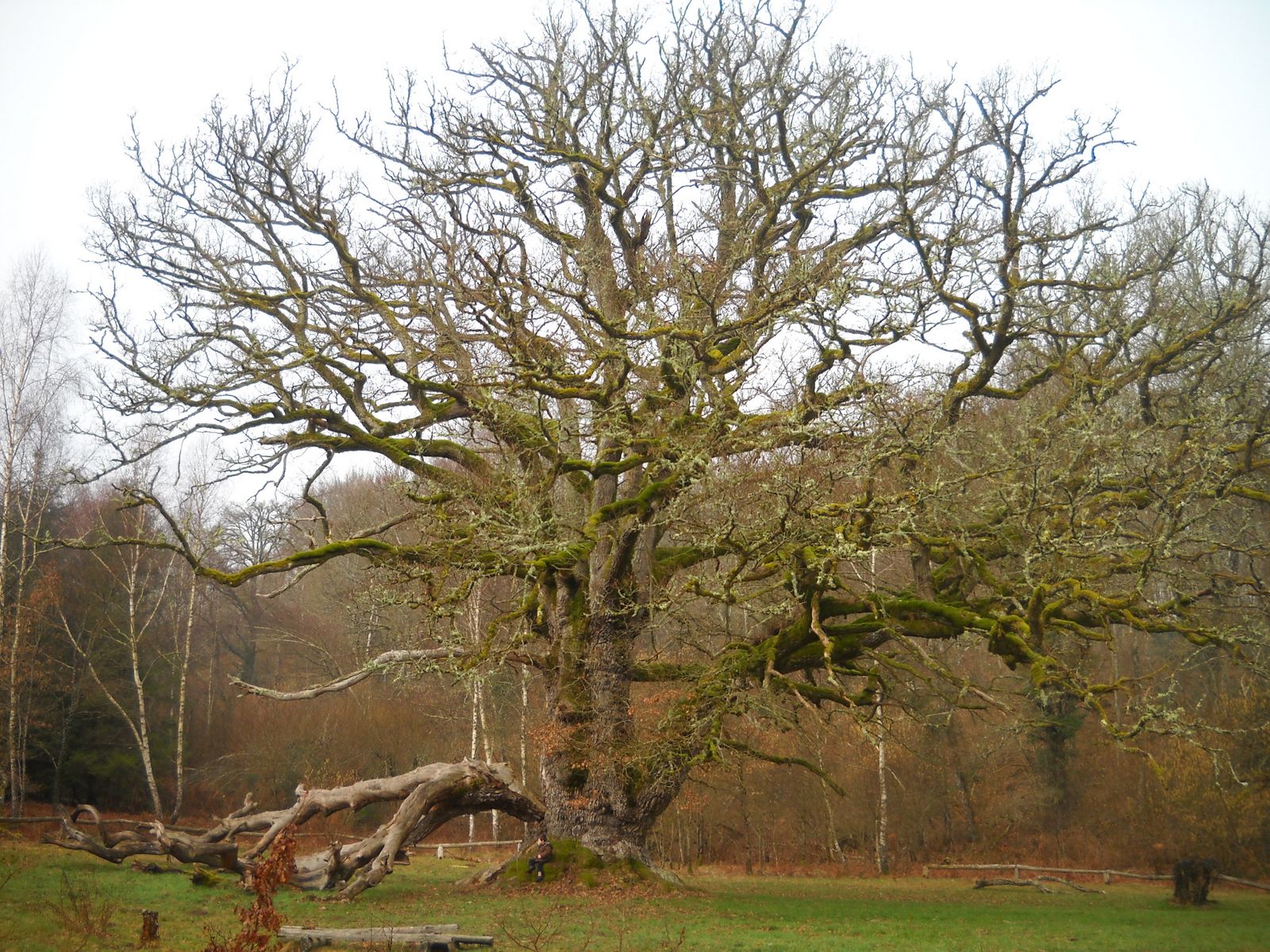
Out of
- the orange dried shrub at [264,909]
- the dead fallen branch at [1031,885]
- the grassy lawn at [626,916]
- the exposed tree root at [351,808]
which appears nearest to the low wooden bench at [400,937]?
the grassy lawn at [626,916]

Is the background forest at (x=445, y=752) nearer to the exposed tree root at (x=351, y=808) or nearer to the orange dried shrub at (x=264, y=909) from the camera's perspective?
the exposed tree root at (x=351, y=808)

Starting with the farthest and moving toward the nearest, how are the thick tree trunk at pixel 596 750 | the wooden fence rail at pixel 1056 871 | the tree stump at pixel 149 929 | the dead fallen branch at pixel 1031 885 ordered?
the wooden fence rail at pixel 1056 871 → the dead fallen branch at pixel 1031 885 → the thick tree trunk at pixel 596 750 → the tree stump at pixel 149 929

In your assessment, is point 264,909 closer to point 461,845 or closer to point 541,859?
point 541,859

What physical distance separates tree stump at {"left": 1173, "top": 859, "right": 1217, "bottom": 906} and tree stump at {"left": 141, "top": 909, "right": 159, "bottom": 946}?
16594 mm

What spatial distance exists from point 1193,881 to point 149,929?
16.8 meters

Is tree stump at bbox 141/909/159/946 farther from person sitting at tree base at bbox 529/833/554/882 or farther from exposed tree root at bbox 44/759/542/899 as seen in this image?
person sitting at tree base at bbox 529/833/554/882

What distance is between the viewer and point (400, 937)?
8.95 metres

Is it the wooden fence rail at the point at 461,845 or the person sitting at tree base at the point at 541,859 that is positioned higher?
the person sitting at tree base at the point at 541,859

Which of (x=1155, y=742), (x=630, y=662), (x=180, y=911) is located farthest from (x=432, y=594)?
(x=1155, y=742)

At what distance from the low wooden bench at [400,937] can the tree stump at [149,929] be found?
44.1 inches

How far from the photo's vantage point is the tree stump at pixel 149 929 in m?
8.66

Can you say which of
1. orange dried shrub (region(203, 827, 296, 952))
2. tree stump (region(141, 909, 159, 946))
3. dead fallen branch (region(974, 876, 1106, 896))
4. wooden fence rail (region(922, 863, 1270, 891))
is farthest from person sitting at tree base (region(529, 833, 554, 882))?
wooden fence rail (region(922, 863, 1270, 891))

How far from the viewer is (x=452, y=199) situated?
1259cm

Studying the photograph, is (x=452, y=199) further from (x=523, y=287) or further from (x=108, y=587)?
(x=108, y=587)
